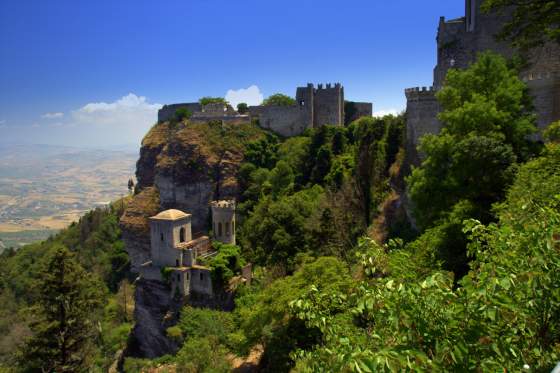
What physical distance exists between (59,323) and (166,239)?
11.7 metres

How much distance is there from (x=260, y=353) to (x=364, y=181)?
609 inches

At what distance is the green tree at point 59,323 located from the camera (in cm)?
2000

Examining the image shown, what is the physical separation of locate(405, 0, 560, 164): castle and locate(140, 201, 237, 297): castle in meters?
17.5

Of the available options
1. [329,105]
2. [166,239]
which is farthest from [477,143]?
[329,105]

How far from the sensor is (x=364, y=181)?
103ft

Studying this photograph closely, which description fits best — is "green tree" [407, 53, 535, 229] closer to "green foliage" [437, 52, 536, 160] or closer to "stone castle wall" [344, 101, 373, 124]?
"green foliage" [437, 52, 536, 160]

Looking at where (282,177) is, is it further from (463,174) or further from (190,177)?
(463,174)

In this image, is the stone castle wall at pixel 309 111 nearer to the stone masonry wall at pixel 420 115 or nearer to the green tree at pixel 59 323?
the stone masonry wall at pixel 420 115

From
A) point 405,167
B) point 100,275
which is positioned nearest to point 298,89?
point 405,167

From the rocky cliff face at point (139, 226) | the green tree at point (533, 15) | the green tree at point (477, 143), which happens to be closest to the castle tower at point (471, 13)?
the green tree at point (477, 143)

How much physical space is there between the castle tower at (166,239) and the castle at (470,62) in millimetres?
18402

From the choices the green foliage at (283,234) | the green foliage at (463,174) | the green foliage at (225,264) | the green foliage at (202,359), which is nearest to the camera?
the green foliage at (463,174)

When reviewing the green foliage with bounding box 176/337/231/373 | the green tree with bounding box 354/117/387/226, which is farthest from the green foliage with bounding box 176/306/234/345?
the green tree with bounding box 354/117/387/226

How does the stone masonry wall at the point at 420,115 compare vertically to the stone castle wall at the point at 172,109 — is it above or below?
below
